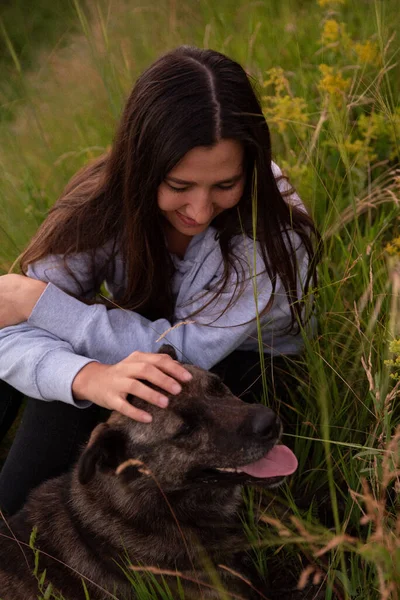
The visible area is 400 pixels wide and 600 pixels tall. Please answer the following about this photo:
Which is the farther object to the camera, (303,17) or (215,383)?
(303,17)

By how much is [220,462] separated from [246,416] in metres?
0.19

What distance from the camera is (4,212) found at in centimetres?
409

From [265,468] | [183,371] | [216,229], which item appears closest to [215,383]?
[183,371]

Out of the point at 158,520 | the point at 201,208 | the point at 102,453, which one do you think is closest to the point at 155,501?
the point at 158,520

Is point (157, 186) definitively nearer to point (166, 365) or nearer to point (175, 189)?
point (175, 189)

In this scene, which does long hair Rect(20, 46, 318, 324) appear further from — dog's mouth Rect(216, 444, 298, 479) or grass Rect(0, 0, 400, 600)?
dog's mouth Rect(216, 444, 298, 479)

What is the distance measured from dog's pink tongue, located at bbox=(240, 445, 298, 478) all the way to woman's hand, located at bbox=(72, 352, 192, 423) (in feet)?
1.34

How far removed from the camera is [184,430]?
2.44 m

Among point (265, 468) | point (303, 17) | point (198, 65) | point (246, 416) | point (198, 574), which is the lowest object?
point (198, 574)

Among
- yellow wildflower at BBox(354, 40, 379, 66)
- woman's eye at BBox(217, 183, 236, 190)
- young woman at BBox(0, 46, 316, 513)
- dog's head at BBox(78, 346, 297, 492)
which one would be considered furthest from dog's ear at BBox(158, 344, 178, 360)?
yellow wildflower at BBox(354, 40, 379, 66)

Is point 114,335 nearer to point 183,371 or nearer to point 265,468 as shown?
point 183,371

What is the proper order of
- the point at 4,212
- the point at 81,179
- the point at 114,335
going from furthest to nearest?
the point at 4,212, the point at 81,179, the point at 114,335

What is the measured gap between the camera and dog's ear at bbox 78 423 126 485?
7.87 feet

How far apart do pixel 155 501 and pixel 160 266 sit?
105 cm
